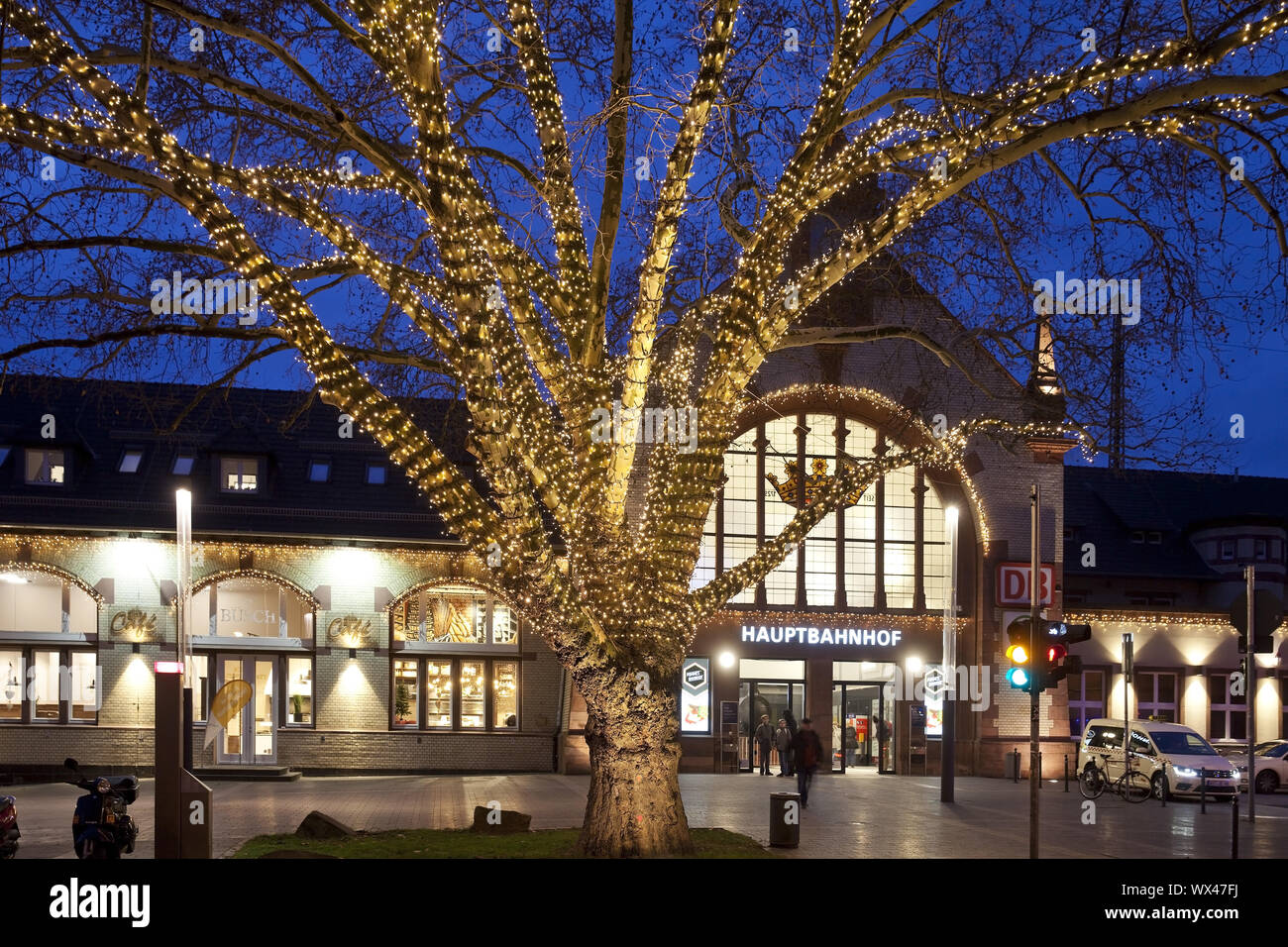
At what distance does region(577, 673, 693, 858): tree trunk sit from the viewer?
12.7 metres

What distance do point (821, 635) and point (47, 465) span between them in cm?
1890

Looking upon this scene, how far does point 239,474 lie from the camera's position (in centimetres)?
3038

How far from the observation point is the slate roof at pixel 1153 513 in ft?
121

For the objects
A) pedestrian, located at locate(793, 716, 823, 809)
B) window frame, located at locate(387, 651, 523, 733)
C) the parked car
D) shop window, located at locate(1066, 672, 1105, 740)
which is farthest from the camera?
shop window, located at locate(1066, 672, 1105, 740)

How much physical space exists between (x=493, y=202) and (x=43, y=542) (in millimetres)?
19192

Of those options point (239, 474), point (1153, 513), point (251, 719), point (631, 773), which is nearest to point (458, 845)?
point (631, 773)

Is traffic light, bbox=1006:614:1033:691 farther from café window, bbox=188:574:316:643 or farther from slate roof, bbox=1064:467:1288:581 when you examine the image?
Answer: slate roof, bbox=1064:467:1288:581

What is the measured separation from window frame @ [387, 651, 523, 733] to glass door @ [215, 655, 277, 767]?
2.74 m

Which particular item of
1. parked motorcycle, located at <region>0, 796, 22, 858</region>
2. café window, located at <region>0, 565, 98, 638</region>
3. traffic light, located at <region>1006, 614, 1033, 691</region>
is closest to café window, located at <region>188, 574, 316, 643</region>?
café window, located at <region>0, 565, 98, 638</region>

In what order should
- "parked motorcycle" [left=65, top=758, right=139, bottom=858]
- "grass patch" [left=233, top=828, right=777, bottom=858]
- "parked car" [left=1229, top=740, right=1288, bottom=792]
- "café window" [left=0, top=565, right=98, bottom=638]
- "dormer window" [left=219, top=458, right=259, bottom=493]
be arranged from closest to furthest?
"parked motorcycle" [left=65, top=758, right=139, bottom=858] → "grass patch" [left=233, top=828, right=777, bottom=858] → "café window" [left=0, top=565, right=98, bottom=638] → "dormer window" [left=219, top=458, right=259, bottom=493] → "parked car" [left=1229, top=740, right=1288, bottom=792]

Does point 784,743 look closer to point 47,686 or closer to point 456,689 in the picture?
point 456,689

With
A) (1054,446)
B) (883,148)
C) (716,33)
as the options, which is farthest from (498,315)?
(1054,446)

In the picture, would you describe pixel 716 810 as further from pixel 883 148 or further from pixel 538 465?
pixel 883 148

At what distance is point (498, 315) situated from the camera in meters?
12.6
